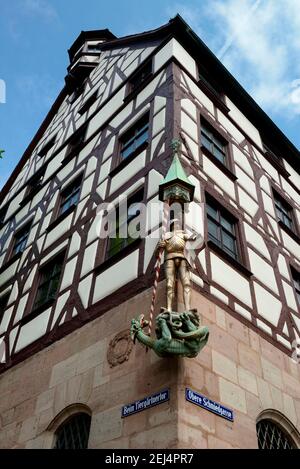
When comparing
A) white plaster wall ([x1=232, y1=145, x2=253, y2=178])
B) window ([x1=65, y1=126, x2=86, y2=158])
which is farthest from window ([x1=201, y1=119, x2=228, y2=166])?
window ([x1=65, y1=126, x2=86, y2=158])

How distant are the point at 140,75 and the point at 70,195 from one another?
4.13m

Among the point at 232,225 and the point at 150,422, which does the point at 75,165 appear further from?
the point at 150,422

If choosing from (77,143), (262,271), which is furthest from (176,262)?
(77,143)

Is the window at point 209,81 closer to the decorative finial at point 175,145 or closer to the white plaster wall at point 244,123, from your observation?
the white plaster wall at point 244,123

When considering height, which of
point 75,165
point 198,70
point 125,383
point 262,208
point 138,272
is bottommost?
point 125,383

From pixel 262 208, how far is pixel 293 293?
7.48ft

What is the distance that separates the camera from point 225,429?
19.2 ft

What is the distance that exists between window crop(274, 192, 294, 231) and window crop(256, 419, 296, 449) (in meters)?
6.57

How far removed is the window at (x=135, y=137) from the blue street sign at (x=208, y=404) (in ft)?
20.6

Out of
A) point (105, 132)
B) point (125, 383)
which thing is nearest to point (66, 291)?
point (125, 383)

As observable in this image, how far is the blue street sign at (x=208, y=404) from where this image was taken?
5617 mm

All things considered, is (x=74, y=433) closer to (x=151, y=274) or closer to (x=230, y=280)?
(x=151, y=274)

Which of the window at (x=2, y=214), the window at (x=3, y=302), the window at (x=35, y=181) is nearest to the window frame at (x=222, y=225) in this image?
the window at (x=3, y=302)

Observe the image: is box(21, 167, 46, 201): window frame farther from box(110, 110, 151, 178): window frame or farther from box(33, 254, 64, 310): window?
box(33, 254, 64, 310): window
